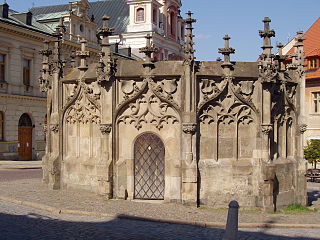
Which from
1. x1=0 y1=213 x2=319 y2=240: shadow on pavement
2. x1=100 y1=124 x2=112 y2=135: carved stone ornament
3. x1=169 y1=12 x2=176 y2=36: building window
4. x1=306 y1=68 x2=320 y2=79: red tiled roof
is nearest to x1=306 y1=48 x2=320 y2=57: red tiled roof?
x1=306 y1=68 x2=320 y2=79: red tiled roof

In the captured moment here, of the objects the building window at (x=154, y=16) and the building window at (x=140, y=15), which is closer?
the building window at (x=154, y=16)

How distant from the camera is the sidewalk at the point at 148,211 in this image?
42.3 feet

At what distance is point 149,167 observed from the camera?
15.8m

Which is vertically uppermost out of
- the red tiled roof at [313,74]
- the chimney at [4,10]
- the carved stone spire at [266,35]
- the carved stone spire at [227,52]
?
the chimney at [4,10]

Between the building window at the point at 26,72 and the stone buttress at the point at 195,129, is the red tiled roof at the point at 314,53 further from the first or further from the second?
→ the stone buttress at the point at 195,129

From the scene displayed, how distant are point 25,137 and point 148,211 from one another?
32.1 meters

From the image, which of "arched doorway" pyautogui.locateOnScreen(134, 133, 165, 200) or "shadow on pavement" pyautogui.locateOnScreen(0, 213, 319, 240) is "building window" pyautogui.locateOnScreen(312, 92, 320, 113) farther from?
"shadow on pavement" pyautogui.locateOnScreen(0, 213, 319, 240)

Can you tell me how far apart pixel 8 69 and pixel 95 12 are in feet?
113

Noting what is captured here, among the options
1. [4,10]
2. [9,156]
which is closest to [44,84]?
[9,156]

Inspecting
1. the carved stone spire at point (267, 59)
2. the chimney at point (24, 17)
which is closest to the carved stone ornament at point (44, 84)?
the carved stone spire at point (267, 59)

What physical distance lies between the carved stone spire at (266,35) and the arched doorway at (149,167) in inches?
161

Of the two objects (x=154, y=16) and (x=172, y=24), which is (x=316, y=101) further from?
(x=172, y=24)

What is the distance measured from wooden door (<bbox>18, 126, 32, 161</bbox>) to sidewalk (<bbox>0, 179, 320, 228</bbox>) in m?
27.3

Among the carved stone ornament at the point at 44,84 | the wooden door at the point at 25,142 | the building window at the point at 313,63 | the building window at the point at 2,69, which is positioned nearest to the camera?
the carved stone ornament at the point at 44,84
